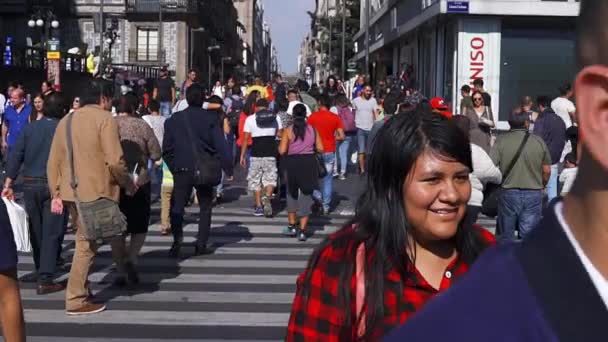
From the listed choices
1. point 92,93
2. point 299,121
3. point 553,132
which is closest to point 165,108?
point 299,121

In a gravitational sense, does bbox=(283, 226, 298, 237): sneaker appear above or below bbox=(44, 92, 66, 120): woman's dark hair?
below

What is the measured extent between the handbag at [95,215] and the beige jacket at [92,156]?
0.11 feet

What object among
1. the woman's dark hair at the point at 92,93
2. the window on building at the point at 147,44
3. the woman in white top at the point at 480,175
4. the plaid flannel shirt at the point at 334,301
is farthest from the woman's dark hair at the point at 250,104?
the window on building at the point at 147,44

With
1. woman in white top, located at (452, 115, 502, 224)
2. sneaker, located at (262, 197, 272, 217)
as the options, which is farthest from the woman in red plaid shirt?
sneaker, located at (262, 197, 272, 217)

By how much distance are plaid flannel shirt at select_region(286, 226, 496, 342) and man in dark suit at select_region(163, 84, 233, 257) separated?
27.8ft

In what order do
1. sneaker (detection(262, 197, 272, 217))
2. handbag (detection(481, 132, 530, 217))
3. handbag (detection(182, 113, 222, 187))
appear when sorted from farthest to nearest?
sneaker (detection(262, 197, 272, 217)) → handbag (detection(182, 113, 222, 187)) → handbag (detection(481, 132, 530, 217))

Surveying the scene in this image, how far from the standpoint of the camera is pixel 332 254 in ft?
9.89

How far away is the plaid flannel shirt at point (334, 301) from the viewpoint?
2879 mm

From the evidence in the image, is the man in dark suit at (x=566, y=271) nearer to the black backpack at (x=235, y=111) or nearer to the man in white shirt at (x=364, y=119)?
the man in white shirt at (x=364, y=119)

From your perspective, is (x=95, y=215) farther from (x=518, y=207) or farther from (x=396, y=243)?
(x=396, y=243)

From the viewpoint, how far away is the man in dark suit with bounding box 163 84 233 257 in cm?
1146

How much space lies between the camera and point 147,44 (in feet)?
232

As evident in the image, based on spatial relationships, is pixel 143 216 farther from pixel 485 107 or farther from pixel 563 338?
pixel 563 338

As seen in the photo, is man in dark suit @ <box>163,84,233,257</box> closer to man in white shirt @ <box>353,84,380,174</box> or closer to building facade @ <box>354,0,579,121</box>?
man in white shirt @ <box>353,84,380,174</box>
